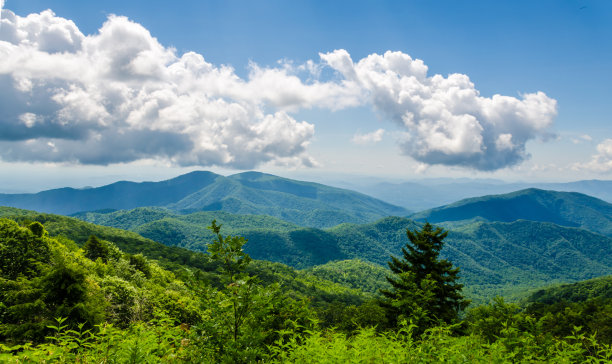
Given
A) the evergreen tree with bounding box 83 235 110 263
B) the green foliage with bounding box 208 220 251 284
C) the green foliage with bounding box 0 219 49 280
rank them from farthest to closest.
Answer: the evergreen tree with bounding box 83 235 110 263
the green foliage with bounding box 0 219 49 280
the green foliage with bounding box 208 220 251 284

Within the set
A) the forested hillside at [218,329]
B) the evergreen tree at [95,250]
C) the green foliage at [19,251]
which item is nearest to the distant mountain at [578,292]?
the forested hillside at [218,329]

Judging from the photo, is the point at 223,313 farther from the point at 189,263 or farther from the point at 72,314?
the point at 189,263

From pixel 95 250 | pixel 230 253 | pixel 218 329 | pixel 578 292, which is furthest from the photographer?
pixel 578 292

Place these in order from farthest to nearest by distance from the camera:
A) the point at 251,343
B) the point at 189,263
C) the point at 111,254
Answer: the point at 189,263 → the point at 111,254 → the point at 251,343

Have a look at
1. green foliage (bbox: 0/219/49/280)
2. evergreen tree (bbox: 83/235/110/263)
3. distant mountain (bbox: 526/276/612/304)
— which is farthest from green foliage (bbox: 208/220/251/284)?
distant mountain (bbox: 526/276/612/304)

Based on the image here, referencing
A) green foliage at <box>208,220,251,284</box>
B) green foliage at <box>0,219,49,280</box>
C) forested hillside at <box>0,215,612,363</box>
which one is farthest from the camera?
green foliage at <box>0,219,49,280</box>

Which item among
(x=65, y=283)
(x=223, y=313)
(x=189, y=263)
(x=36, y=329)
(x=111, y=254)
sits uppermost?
(x=223, y=313)

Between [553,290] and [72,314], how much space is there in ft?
665

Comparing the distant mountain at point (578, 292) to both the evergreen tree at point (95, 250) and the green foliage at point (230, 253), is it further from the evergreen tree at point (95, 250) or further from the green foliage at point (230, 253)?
the green foliage at point (230, 253)

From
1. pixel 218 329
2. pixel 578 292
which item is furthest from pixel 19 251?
pixel 578 292

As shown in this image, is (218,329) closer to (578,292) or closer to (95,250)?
(95,250)

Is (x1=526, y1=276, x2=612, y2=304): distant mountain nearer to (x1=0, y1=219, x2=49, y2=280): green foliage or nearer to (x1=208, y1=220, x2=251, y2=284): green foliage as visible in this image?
(x1=208, y1=220, x2=251, y2=284): green foliage

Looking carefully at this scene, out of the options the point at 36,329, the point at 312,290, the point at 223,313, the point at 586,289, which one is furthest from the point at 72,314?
the point at 586,289

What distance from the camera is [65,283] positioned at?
11570 mm
